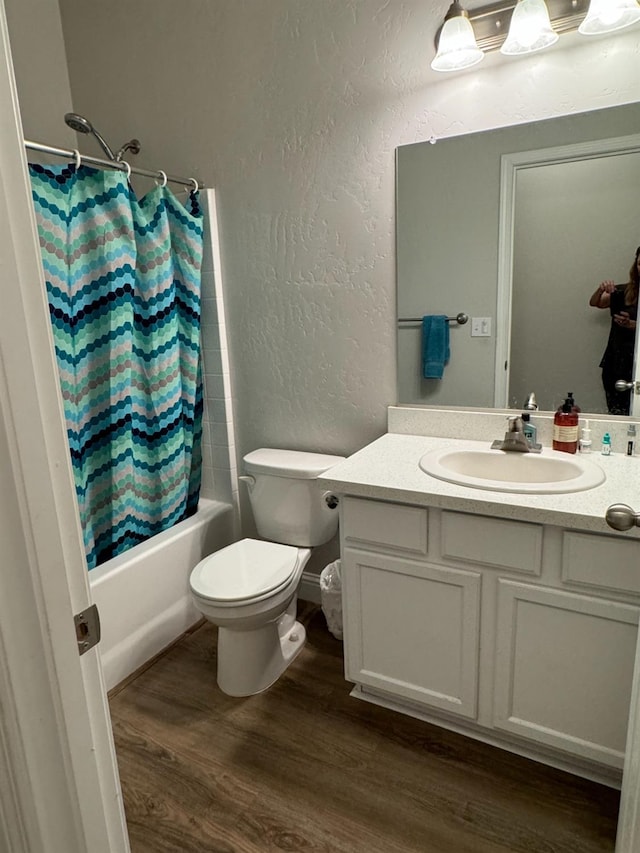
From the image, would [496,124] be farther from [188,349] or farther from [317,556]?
[317,556]

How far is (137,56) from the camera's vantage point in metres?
2.27

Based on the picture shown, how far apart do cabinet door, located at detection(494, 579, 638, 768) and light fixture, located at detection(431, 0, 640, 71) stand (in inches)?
60.4

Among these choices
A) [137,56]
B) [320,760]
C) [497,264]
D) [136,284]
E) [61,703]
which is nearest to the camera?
[61,703]

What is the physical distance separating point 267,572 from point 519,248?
1.39 meters

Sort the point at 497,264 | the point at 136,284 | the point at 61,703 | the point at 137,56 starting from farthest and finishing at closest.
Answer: the point at 137,56, the point at 136,284, the point at 497,264, the point at 61,703

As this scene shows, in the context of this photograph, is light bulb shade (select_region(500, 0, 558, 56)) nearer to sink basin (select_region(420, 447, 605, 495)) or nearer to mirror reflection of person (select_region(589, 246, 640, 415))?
mirror reflection of person (select_region(589, 246, 640, 415))

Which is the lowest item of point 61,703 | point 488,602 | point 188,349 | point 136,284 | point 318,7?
point 488,602

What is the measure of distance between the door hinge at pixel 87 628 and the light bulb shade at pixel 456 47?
1776 millimetres

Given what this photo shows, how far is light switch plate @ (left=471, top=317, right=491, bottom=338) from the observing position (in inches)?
71.9

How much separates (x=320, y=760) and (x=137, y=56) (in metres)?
2.79

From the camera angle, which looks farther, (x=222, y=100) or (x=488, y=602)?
(x=222, y=100)

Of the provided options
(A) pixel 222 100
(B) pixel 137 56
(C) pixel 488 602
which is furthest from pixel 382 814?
(B) pixel 137 56

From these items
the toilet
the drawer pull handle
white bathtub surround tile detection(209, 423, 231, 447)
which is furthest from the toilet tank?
the drawer pull handle

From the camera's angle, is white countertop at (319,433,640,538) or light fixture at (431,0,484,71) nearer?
white countertop at (319,433,640,538)
